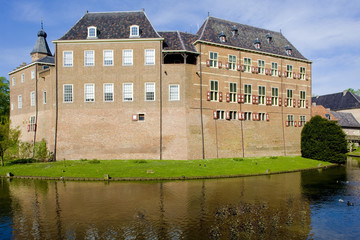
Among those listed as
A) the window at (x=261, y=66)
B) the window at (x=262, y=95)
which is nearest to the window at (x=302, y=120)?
the window at (x=262, y=95)

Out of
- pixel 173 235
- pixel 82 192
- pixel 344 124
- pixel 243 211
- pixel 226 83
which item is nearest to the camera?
pixel 173 235

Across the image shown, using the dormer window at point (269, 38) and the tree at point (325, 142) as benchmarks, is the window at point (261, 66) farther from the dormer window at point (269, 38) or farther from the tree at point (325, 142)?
the tree at point (325, 142)

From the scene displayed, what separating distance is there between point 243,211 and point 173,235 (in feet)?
15.6

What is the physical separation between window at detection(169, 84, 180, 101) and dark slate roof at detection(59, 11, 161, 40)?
6185 mm

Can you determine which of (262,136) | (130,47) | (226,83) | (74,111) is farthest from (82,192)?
(262,136)

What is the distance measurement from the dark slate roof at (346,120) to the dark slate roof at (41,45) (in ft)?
181

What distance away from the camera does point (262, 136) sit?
1469 inches

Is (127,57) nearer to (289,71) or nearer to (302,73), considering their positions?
(289,71)

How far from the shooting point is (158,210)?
14523 mm

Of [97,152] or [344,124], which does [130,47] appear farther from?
[344,124]

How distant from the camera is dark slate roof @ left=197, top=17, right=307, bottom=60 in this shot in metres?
36.2

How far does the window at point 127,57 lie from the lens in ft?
106

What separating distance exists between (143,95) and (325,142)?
24.6 metres

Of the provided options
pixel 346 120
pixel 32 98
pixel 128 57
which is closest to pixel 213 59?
pixel 128 57
